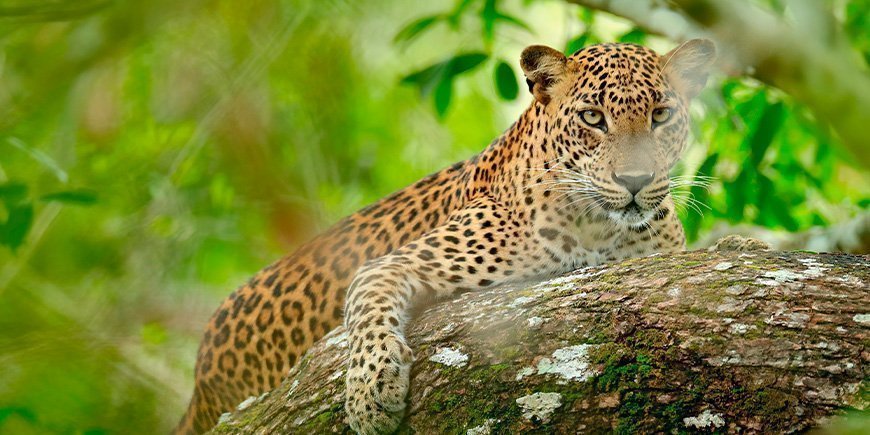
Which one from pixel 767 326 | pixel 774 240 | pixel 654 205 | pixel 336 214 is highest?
pixel 336 214

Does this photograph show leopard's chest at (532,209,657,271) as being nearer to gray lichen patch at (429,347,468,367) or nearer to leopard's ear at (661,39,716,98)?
leopard's ear at (661,39,716,98)

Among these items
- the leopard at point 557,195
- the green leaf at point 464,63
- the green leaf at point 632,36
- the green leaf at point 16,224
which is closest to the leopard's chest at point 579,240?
the leopard at point 557,195

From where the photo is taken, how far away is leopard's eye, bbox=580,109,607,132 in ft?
21.8

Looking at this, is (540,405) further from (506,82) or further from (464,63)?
(506,82)

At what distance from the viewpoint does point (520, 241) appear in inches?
272

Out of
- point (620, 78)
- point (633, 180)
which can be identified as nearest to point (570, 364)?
point (633, 180)

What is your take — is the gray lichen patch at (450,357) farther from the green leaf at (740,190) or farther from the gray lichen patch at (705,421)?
the green leaf at (740,190)

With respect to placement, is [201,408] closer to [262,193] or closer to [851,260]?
[262,193]

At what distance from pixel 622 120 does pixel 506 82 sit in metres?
1.93

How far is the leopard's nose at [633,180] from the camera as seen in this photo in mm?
6324

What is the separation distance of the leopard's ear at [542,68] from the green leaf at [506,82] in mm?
1003

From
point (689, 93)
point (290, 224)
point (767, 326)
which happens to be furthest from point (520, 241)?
point (767, 326)

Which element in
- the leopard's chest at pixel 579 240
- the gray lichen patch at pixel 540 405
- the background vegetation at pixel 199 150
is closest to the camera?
the background vegetation at pixel 199 150

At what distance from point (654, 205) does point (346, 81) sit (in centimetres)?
341
